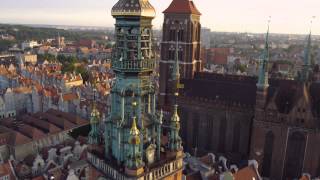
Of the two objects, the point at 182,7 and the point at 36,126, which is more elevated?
the point at 182,7

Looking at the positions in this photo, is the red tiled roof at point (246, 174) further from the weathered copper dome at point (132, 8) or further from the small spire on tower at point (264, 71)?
the weathered copper dome at point (132, 8)

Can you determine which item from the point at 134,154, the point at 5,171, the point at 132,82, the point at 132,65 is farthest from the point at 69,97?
the point at 134,154

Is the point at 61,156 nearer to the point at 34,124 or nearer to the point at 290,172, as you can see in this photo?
the point at 34,124

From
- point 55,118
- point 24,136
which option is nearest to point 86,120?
point 55,118

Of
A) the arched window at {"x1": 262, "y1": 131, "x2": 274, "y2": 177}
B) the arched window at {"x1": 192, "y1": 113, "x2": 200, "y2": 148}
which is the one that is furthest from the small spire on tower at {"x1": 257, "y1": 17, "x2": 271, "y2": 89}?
the arched window at {"x1": 192, "y1": 113, "x2": 200, "y2": 148}

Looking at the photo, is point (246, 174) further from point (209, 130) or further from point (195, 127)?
point (195, 127)

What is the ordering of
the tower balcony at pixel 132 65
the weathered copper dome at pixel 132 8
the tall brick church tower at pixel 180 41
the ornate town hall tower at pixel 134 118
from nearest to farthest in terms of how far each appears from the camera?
the weathered copper dome at pixel 132 8 < the ornate town hall tower at pixel 134 118 < the tower balcony at pixel 132 65 < the tall brick church tower at pixel 180 41

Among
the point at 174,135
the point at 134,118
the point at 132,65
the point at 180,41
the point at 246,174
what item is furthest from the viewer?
the point at 180,41

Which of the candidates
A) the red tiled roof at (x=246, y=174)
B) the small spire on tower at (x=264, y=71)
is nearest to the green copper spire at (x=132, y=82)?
the red tiled roof at (x=246, y=174)
